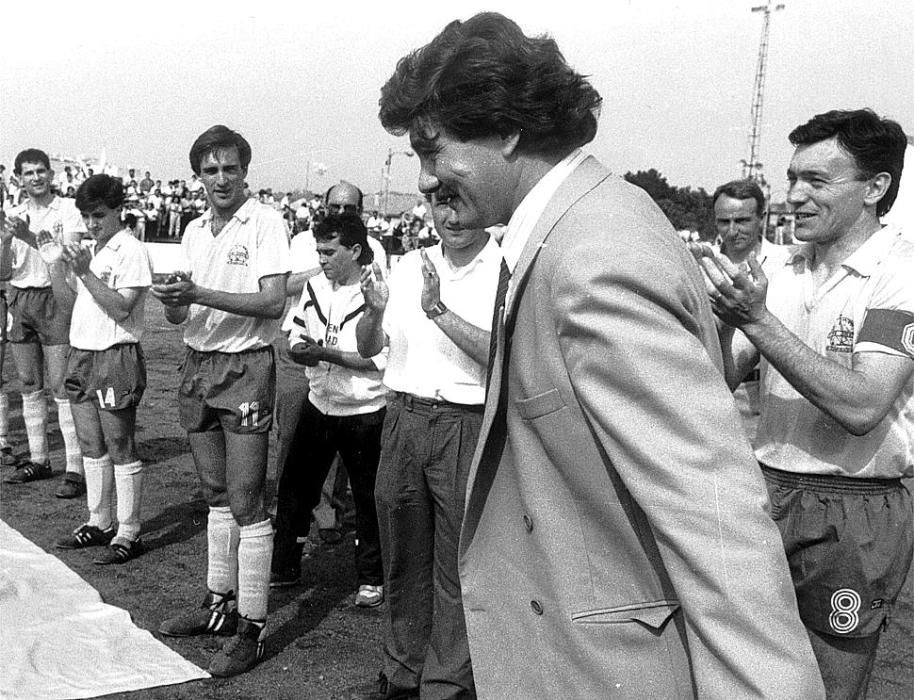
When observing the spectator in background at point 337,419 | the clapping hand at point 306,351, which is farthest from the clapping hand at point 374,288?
the spectator in background at point 337,419

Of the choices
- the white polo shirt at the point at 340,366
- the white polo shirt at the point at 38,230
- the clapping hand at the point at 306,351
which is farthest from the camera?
the white polo shirt at the point at 38,230

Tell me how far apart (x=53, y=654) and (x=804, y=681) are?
3684 mm

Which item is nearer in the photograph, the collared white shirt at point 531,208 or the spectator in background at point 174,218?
the collared white shirt at point 531,208

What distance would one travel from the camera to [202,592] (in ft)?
16.1

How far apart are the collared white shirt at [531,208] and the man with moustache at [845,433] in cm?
111

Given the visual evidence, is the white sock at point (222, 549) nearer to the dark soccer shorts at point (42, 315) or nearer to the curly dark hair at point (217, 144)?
the curly dark hair at point (217, 144)

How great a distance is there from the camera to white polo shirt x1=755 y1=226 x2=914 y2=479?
2.52 m

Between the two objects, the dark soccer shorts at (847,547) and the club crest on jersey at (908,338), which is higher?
the club crest on jersey at (908,338)

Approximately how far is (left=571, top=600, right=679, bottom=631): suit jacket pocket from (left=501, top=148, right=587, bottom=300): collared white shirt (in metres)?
0.56

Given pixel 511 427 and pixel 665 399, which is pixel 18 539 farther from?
pixel 665 399

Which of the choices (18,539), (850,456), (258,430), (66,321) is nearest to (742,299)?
(850,456)

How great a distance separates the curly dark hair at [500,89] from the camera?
1617 mm

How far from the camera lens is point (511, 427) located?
1.61m

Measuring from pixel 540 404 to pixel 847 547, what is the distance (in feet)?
4.90
